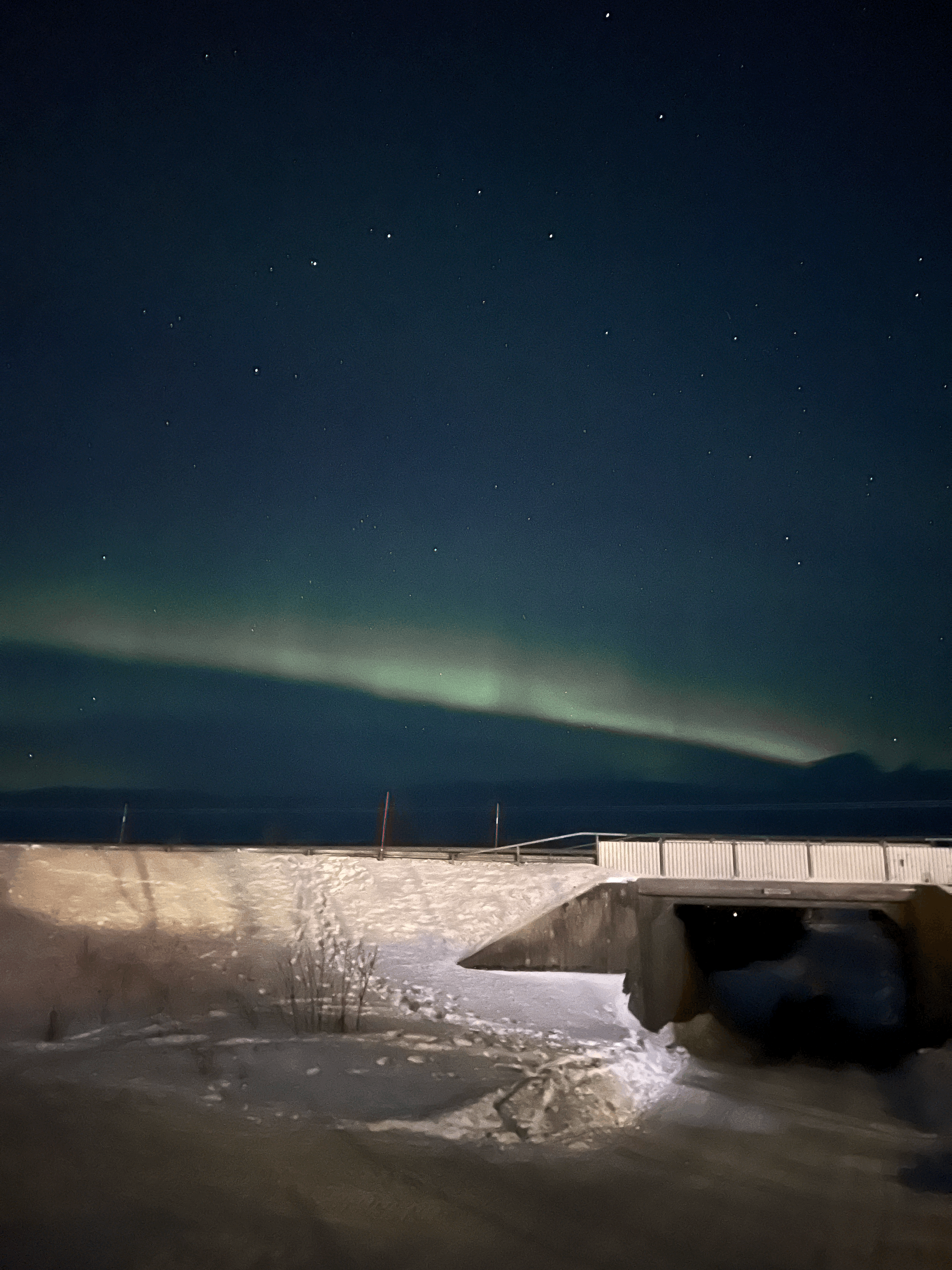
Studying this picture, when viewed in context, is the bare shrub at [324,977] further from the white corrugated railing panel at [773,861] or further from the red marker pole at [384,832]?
the white corrugated railing panel at [773,861]

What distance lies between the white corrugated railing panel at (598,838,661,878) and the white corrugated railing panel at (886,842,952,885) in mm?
6294

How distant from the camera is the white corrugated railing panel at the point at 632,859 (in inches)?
942

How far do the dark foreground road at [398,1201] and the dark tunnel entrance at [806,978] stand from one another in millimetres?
11564

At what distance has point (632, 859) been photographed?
24.1m

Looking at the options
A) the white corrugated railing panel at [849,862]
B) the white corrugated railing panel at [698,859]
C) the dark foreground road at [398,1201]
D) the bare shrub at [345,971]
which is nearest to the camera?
the dark foreground road at [398,1201]

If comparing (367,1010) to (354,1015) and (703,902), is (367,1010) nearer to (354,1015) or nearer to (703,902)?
(354,1015)

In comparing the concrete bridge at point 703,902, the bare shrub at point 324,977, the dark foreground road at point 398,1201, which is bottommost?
the dark foreground road at point 398,1201

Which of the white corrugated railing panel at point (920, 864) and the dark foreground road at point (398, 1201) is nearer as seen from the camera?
the dark foreground road at point (398, 1201)

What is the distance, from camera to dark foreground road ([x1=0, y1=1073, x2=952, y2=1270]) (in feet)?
29.8

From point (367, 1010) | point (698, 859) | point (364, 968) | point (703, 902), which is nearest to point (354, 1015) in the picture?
point (367, 1010)

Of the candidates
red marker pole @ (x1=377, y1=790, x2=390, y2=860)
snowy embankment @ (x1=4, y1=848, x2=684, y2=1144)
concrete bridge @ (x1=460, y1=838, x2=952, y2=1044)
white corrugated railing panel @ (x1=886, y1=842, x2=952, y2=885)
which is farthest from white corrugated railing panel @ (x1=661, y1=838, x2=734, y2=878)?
red marker pole @ (x1=377, y1=790, x2=390, y2=860)

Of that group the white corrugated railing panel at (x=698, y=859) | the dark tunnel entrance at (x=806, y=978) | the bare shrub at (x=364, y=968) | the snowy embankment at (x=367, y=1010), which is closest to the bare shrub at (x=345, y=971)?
the bare shrub at (x=364, y=968)

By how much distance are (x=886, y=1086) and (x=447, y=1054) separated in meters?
10.9

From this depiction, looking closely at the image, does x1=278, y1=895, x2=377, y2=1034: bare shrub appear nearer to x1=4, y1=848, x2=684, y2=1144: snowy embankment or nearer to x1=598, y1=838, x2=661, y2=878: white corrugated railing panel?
x1=4, y1=848, x2=684, y2=1144: snowy embankment
